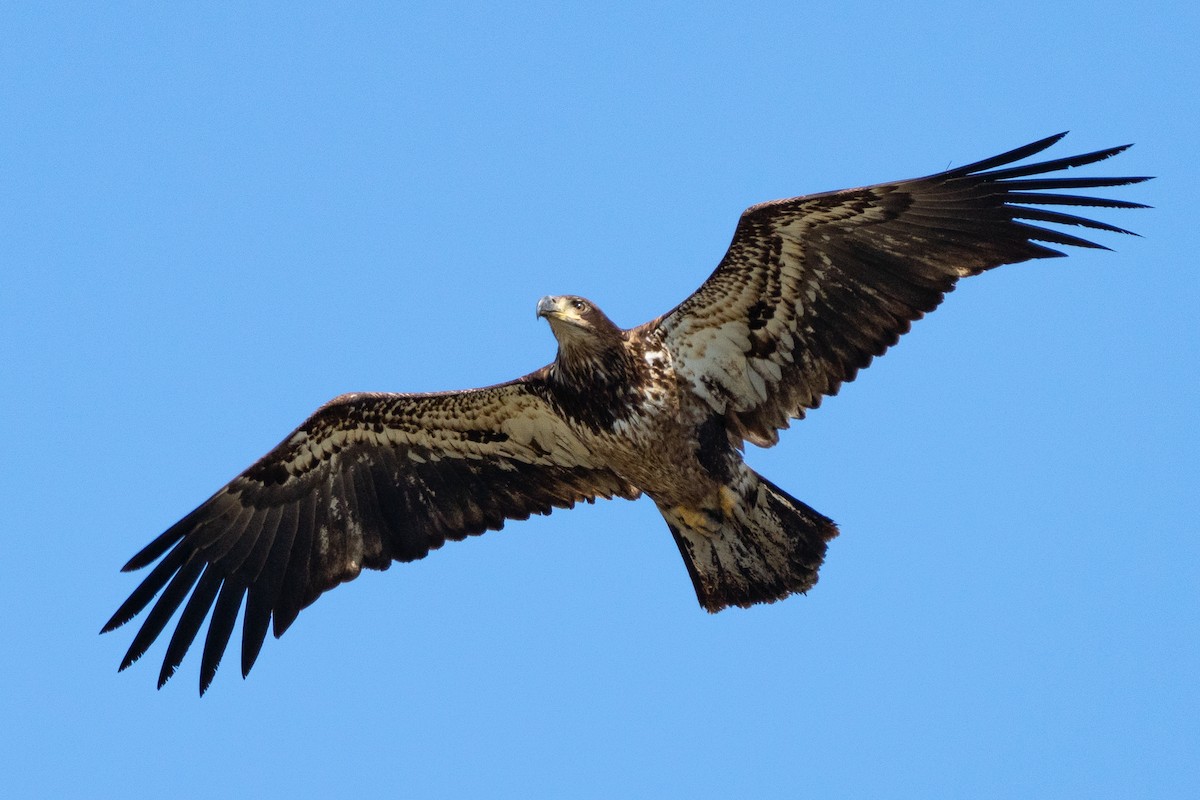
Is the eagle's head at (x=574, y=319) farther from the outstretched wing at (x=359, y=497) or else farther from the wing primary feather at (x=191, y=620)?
the wing primary feather at (x=191, y=620)

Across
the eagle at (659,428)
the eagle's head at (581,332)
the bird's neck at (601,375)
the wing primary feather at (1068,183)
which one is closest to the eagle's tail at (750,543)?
the eagle at (659,428)

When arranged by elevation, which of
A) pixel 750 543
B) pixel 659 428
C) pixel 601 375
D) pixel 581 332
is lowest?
pixel 750 543

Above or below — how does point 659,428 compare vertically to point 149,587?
below

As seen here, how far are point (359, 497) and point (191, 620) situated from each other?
165 centimetres

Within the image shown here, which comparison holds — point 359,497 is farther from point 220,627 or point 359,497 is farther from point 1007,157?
point 1007,157

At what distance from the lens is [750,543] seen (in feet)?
42.9

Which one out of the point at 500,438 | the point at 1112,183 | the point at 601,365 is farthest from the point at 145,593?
the point at 1112,183

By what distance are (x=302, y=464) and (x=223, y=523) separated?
2.58 ft

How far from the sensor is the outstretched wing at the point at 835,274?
1230 cm

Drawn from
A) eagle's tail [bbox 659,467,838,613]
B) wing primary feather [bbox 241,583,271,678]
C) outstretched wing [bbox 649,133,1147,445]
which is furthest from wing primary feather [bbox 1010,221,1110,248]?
wing primary feather [bbox 241,583,271,678]

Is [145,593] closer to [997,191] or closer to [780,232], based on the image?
[780,232]

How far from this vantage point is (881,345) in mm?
12648

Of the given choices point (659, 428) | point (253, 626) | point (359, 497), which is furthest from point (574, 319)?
point (253, 626)

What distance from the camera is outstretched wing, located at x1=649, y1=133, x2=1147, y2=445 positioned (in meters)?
12.3
